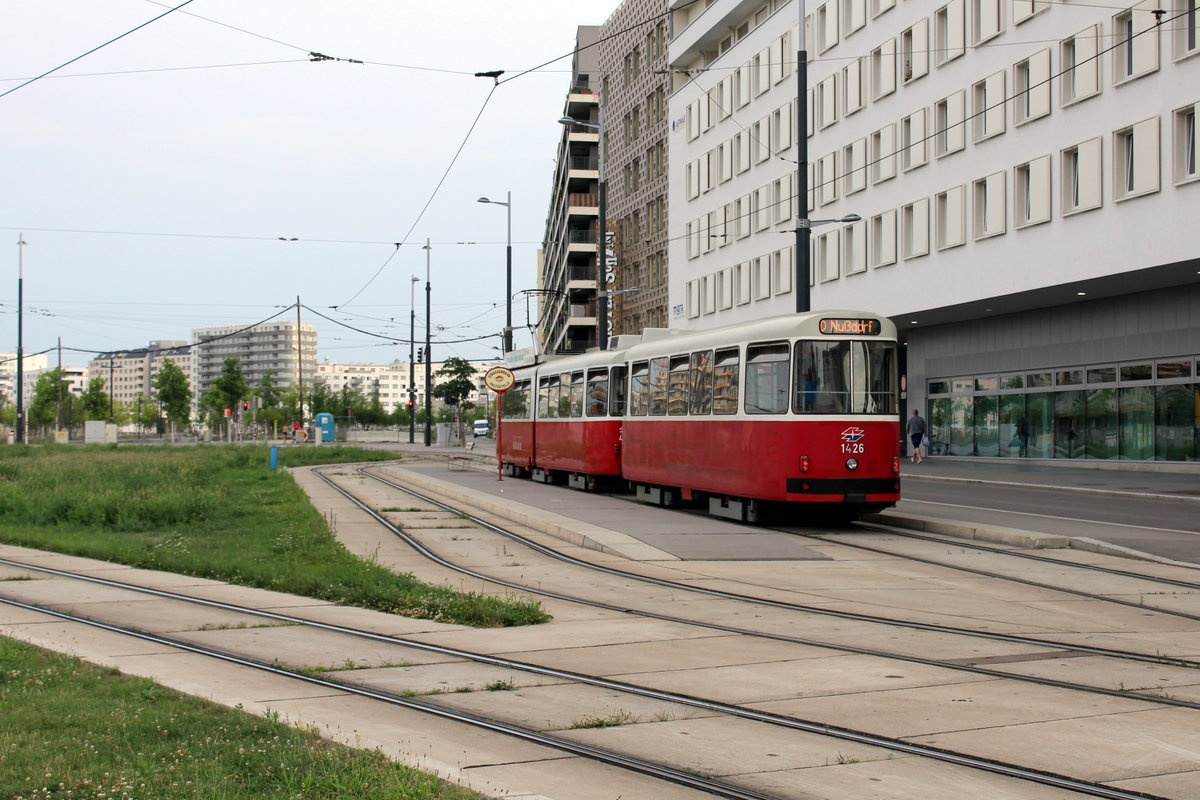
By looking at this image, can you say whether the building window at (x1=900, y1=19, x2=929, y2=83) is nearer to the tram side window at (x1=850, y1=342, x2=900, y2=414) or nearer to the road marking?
the road marking

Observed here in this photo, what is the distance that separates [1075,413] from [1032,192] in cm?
652

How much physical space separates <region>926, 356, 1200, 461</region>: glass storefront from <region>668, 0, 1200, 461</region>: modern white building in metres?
0.06

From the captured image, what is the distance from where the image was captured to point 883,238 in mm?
41469

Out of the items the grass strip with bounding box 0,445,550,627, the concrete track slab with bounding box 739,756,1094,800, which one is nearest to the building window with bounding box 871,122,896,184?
the grass strip with bounding box 0,445,550,627

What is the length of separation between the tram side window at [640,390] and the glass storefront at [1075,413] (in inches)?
594

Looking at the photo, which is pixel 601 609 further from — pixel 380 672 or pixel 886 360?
pixel 886 360

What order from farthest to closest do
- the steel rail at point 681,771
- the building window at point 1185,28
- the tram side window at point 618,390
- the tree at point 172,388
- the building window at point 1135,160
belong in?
the tree at point 172,388, the building window at point 1135,160, the building window at point 1185,28, the tram side window at point 618,390, the steel rail at point 681,771

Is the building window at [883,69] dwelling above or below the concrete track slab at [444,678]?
above

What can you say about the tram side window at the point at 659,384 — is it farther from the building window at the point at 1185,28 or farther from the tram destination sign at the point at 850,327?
the building window at the point at 1185,28

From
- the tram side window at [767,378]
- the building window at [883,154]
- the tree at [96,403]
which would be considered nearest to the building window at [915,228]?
the building window at [883,154]

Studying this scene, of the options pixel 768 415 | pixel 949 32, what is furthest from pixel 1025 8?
pixel 768 415

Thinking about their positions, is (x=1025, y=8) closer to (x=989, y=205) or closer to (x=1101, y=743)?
(x=989, y=205)

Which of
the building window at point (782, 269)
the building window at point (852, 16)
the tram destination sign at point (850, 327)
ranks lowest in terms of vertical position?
the tram destination sign at point (850, 327)

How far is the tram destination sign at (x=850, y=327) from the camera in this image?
17.9 metres
